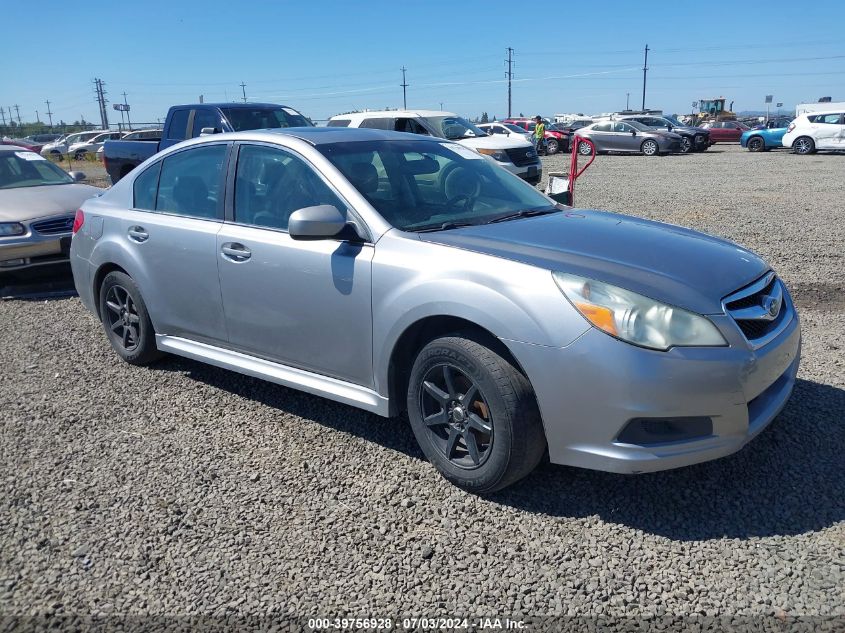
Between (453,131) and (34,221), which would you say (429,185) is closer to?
(34,221)

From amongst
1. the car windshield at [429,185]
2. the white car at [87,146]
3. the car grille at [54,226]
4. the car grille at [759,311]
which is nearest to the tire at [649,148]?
the white car at [87,146]

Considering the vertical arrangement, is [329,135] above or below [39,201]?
above

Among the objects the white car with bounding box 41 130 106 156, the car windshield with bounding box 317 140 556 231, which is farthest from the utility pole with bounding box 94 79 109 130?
the car windshield with bounding box 317 140 556 231

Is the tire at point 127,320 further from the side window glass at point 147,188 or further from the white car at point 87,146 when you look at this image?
the white car at point 87,146

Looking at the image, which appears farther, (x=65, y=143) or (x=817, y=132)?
(x=65, y=143)

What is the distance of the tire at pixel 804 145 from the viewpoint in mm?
27562

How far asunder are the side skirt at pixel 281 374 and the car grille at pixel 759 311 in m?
1.70

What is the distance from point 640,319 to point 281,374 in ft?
6.77

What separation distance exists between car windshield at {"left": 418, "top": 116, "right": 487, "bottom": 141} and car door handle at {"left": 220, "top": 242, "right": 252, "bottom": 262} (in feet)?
43.3

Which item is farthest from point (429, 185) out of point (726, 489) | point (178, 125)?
point (178, 125)

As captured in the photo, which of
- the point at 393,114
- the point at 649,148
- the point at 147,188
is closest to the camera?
the point at 147,188

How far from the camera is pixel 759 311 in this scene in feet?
10.8

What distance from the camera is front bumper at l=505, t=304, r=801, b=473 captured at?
9.41ft

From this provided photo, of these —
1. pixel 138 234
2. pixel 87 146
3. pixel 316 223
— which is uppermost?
pixel 316 223
